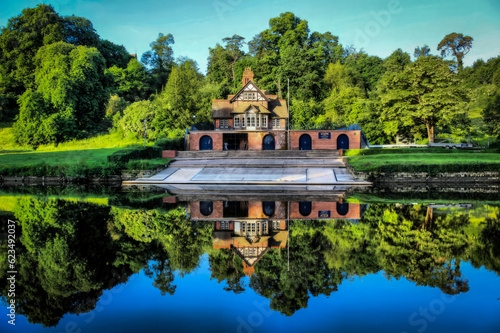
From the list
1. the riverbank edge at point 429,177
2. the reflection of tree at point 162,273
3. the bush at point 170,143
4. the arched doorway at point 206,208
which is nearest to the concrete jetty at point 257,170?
the riverbank edge at point 429,177

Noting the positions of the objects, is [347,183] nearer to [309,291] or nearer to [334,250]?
[334,250]

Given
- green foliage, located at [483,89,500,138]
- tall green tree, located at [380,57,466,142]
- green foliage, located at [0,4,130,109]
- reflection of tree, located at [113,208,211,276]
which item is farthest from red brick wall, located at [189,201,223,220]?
green foliage, located at [0,4,130,109]

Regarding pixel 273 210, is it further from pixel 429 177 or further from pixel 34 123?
pixel 34 123

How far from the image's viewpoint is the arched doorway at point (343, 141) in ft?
137

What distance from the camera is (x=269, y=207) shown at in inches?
595

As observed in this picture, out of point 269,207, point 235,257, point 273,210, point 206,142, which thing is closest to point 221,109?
point 206,142

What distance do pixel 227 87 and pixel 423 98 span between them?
33.6m

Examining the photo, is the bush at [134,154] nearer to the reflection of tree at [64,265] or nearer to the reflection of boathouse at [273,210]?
the reflection of boathouse at [273,210]

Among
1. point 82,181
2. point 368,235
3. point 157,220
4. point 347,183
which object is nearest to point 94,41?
point 82,181

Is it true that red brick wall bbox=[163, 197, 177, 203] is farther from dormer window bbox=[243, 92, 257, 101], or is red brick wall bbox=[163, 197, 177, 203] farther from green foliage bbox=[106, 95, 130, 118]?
green foliage bbox=[106, 95, 130, 118]

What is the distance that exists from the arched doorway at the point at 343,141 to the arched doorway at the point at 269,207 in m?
27.4

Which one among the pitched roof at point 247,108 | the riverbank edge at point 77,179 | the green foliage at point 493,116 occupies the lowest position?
the riverbank edge at point 77,179

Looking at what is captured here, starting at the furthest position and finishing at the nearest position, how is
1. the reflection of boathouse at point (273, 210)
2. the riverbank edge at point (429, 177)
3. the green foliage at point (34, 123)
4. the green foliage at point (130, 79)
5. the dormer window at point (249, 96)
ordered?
the green foliage at point (130, 79), the green foliage at point (34, 123), the dormer window at point (249, 96), the riverbank edge at point (429, 177), the reflection of boathouse at point (273, 210)

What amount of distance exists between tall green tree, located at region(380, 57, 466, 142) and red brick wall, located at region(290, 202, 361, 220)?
1190 inches
